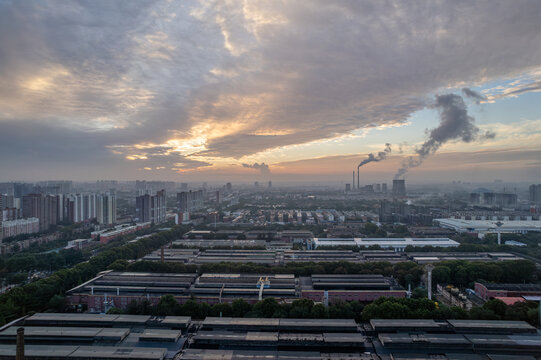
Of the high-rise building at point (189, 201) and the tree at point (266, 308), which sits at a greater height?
the high-rise building at point (189, 201)

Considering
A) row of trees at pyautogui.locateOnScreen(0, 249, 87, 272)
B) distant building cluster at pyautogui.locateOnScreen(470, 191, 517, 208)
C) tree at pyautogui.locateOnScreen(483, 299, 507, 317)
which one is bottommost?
row of trees at pyautogui.locateOnScreen(0, 249, 87, 272)

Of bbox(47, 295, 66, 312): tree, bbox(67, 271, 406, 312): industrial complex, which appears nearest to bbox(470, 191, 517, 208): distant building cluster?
bbox(67, 271, 406, 312): industrial complex

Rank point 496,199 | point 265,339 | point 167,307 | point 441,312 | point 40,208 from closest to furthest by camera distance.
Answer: point 265,339 → point 441,312 → point 167,307 → point 40,208 → point 496,199

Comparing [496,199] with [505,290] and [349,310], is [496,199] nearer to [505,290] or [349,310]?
[505,290]

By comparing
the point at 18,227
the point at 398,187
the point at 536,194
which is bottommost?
the point at 18,227

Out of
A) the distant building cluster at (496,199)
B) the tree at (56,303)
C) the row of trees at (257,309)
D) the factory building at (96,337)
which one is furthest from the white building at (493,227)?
the tree at (56,303)

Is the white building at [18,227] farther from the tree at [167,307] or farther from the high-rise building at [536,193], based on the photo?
the high-rise building at [536,193]

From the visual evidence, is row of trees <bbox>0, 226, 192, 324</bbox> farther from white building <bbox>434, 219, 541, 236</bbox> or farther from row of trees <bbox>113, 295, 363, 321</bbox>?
white building <bbox>434, 219, 541, 236</bbox>

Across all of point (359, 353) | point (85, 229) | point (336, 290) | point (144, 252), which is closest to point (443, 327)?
point (359, 353)

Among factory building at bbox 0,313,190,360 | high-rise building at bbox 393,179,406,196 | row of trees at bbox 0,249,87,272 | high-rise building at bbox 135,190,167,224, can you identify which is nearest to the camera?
factory building at bbox 0,313,190,360

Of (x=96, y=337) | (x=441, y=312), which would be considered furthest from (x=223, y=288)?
(x=441, y=312)
